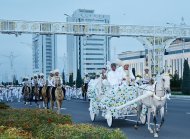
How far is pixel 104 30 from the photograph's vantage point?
Result: 158 ft

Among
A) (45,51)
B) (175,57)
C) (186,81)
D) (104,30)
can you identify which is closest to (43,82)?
(104,30)

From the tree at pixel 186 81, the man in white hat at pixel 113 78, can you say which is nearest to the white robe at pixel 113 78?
the man in white hat at pixel 113 78

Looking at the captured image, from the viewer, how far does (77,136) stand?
7.19m

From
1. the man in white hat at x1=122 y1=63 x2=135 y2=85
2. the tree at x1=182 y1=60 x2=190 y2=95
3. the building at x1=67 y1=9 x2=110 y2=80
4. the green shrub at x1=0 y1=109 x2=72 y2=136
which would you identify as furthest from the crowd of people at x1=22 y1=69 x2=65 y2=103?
the building at x1=67 y1=9 x2=110 y2=80

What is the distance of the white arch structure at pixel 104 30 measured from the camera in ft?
147

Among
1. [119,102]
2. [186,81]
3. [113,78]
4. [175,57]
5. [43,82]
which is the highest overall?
[175,57]

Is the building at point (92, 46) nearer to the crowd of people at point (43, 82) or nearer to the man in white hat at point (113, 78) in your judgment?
the crowd of people at point (43, 82)

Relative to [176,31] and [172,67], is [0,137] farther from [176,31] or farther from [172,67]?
[172,67]

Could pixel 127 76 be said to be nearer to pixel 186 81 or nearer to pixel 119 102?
pixel 119 102

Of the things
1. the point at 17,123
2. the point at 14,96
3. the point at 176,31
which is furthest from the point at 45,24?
the point at 17,123

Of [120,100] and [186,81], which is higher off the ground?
[120,100]

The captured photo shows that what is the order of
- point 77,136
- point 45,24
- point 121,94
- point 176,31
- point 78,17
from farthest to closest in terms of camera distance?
1. point 78,17
2. point 176,31
3. point 45,24
4. point 121,94
5. point 77,136

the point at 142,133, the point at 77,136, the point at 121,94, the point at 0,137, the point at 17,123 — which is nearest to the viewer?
the point at 0,137

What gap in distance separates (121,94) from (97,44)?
63760 mm
